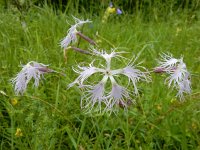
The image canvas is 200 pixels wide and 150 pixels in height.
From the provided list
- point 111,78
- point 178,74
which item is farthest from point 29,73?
point 178,74

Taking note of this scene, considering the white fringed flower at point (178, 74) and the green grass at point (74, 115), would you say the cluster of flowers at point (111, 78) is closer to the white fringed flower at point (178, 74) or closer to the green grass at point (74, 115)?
the white fringed flower at point (178, 74)

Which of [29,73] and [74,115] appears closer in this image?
[29,73]

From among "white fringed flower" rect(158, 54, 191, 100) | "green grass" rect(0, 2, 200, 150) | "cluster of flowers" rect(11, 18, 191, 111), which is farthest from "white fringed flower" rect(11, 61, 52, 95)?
"white fringed flower" rect(158, 54, 191, 100)

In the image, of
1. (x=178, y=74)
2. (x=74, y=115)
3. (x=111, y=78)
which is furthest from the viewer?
(x=74, y=115)

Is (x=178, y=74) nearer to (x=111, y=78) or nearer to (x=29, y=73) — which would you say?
(x=111, y=78)

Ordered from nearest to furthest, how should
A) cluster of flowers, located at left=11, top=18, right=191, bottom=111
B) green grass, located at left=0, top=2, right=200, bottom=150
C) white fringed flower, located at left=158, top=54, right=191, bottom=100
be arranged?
cluster of flowers, located at left=11, top=18, right=191, bottom=111 → white fringed flower, located at left=158, top=54, right=191, bottom=100 → green grass, located at left=0, top=2, right=200, bottom=150

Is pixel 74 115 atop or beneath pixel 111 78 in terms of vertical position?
beneath

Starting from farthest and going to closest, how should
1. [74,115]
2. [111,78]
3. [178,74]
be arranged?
[74,115] → [178,74] → [111,78]

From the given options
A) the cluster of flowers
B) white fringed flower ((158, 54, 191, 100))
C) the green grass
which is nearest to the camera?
the cluster of flowers

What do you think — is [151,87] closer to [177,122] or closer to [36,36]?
[177,122]

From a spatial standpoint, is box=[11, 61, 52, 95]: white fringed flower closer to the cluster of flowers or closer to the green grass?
the cluster of flowers

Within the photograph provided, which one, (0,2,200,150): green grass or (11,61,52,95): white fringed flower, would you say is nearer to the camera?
(11,61,52,95): white fringed flower

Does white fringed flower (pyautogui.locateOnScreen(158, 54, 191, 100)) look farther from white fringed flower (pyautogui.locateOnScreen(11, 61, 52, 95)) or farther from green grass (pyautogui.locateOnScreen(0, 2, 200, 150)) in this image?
white fringed flower (pyautogui.locateOnScreen(11, 61, 52, 95))
